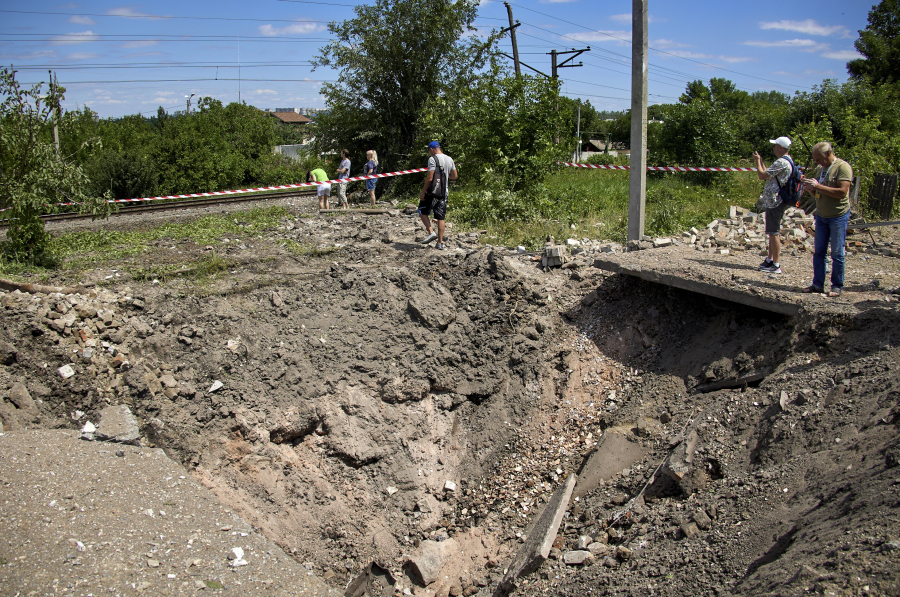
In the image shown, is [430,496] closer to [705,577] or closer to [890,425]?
[705,577]

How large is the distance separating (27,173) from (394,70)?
11.2 meters

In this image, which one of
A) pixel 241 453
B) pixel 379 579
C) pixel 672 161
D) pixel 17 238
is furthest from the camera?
pixel 672 161

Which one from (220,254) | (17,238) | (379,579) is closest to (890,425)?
(379,579)

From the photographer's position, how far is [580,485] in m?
5.21

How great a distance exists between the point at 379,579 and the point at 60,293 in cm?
478

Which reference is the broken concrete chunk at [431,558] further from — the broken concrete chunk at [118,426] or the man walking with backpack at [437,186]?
the man walking with backpack at [437,186]

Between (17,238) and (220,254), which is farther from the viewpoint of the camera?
(220,254)

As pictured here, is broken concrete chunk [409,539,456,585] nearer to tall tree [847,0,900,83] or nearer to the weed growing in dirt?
the weed growing in dirt

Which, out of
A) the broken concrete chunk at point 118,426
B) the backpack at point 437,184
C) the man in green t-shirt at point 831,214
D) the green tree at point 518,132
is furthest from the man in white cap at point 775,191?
the broken concrete chunk at point 118,426

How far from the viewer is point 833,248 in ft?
18.4

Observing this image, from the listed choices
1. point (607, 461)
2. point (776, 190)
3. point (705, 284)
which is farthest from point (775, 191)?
point (607, 461)

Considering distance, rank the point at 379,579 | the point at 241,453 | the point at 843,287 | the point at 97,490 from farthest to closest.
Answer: the point at 843,287 < the point at 241,453 < the point at 379,579 < the point at 97,490

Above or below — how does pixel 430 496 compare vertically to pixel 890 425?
below

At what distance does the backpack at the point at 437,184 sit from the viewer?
8422 millimetres
